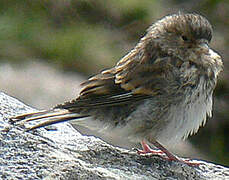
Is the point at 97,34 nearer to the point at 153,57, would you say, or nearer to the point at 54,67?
the point at 54,67

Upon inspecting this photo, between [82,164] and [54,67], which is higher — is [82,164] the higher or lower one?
the lower one

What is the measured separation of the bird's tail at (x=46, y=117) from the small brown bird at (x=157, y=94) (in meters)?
0.01

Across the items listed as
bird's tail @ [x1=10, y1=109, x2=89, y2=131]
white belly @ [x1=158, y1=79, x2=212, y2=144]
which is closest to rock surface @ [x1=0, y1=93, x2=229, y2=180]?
bird's tail @ [x1=10, y1=109, x2=89, y2=131]

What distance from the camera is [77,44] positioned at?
456 inches

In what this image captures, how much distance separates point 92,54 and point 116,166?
5827 mm

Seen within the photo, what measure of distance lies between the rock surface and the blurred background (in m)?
3.56

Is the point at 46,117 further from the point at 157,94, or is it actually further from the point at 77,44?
the point at 77,44

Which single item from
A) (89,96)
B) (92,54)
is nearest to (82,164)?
(89,96)

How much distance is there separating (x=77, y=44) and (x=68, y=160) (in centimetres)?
627

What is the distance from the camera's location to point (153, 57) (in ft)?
21.3

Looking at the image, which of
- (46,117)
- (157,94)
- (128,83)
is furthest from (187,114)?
(46,117)

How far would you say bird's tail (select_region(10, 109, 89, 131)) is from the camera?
5.84 metres

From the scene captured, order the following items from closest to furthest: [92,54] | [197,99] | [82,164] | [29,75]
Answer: [82,164] → [197,99] → [29,75] → [92,54]

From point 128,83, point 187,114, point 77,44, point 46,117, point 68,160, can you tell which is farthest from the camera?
point 77,44
